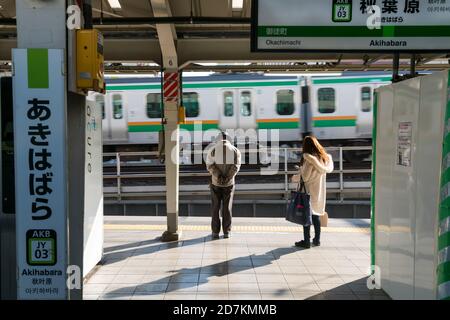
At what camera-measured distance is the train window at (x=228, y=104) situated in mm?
15773

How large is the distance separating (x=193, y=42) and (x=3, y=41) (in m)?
2.96

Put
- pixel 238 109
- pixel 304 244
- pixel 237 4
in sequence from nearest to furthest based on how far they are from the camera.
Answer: pixel 237 4
pixel 304 244
pixel 238 109

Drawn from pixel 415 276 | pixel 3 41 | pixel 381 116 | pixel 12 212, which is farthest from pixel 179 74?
pixel 415 276

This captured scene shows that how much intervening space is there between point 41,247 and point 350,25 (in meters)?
3.09

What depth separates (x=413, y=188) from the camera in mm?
3820

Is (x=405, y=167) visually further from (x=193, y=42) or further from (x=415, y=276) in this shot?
(x=193, y=42)

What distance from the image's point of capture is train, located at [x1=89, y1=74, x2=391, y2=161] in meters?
15.4

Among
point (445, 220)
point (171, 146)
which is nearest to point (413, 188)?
point (445, 220)

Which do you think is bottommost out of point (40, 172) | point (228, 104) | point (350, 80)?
point (40, 172)

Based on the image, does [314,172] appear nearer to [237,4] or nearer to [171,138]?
[171,138]

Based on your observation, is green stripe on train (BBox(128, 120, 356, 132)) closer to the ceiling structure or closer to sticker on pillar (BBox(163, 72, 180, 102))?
the ceiling structure

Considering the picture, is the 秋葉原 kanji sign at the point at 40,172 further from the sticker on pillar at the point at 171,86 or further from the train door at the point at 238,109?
the train door at the point at 238,109

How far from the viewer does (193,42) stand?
6938 mm

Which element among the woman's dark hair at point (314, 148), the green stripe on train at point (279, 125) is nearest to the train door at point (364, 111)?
the green stripe on train at point (279, 125)
